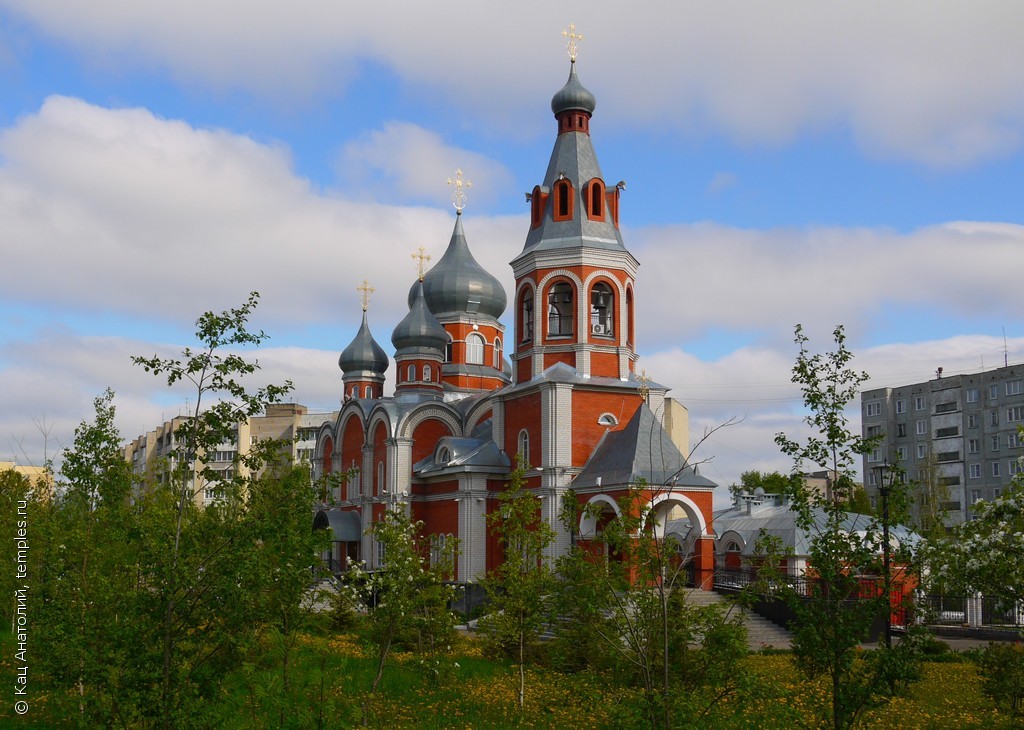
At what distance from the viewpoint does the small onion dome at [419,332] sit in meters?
42.0

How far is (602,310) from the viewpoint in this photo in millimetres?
31766

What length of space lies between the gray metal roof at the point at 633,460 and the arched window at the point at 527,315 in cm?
437

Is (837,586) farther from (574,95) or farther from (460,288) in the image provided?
(460,288)

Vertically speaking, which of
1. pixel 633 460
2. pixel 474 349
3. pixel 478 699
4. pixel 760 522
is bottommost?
pixel 478 699

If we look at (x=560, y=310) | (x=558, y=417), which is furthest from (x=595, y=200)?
(x=558, y=417)

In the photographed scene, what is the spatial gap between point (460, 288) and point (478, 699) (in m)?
31.2

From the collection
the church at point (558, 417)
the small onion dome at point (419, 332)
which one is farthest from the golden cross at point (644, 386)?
the small onion dome at point (419, 332)

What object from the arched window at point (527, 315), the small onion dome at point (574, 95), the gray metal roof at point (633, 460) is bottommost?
the gray metal roof at point (633, 460)

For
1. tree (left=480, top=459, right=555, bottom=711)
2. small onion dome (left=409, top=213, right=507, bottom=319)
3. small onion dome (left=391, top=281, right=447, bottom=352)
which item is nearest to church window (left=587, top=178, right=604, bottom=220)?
small onion dome (left=391, top=281, right=447, bottom=352)

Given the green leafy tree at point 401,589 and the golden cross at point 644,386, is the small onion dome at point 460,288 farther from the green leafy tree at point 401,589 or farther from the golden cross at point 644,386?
the green leafy tree at point 401,589

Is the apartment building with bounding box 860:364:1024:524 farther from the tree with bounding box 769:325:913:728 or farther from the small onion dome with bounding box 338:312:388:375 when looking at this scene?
the tree with bounding box 769:325:913:728

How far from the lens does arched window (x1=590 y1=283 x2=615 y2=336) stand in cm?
3128

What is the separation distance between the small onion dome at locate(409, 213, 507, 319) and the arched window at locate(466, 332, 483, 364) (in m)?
1.14

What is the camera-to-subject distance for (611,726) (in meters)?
10.2
